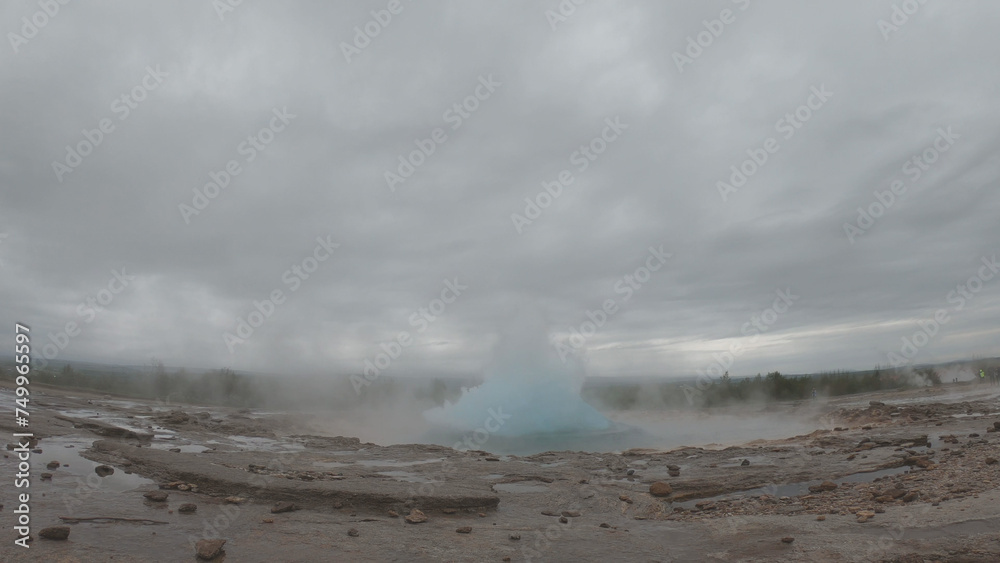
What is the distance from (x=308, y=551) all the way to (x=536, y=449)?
19.9m

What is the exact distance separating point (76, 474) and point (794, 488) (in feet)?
46.0

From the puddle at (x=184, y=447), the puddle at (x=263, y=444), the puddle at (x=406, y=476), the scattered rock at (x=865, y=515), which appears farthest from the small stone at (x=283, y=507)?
the scattered rock at (x=865, y=515)

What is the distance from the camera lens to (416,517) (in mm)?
8492

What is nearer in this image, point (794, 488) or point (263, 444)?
point (794, 488)

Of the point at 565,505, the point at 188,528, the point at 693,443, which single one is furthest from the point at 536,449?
the point at 188,528

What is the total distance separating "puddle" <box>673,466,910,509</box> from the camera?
1069cm

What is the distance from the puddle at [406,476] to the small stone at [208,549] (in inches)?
198

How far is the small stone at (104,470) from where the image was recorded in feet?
33.4

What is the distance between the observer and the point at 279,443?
18.8 m

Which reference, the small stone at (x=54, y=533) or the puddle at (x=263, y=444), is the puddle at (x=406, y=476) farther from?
the small stone at (x=54, y=533)

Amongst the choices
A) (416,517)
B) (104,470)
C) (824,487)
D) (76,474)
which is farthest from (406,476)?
(824,487)

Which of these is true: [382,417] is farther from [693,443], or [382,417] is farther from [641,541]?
[641,541]

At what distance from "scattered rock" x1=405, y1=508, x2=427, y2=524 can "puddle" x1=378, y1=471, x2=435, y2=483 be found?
9.31 ft

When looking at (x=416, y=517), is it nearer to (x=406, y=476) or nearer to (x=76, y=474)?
(x=406, y=476)
